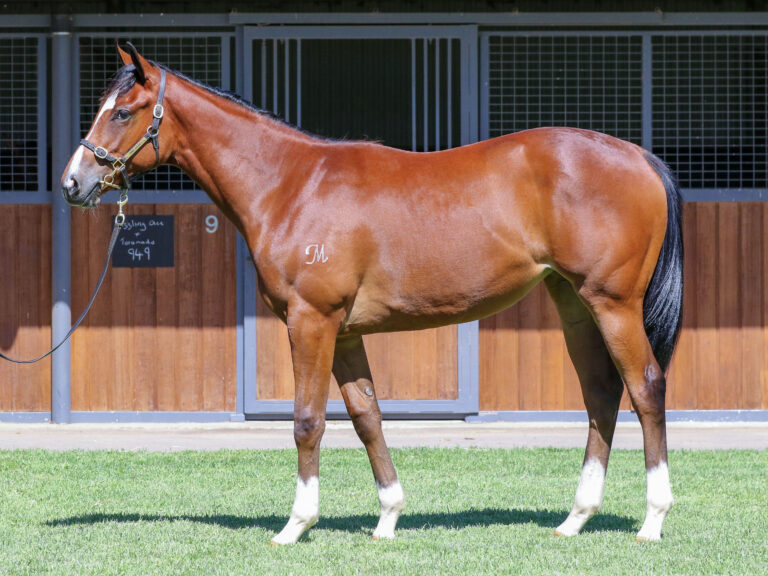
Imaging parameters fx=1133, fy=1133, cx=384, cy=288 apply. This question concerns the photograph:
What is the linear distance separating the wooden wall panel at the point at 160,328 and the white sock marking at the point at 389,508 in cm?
452

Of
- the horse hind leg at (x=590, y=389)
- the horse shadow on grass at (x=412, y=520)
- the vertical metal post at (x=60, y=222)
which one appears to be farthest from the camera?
the vertical metal post at (x=60, y=222)

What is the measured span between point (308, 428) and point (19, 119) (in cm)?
576

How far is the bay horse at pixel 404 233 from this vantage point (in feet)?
16.7

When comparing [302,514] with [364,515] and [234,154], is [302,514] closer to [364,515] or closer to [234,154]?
[364,515]

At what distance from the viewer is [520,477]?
7004 millimetres

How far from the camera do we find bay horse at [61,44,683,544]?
508 centimetres

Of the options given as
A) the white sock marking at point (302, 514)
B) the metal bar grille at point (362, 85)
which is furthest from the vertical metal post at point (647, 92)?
the white sock marking at point (302, 514)

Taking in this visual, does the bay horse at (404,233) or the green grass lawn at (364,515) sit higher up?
the bay horse at (404,233)

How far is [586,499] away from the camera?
5.33 meters

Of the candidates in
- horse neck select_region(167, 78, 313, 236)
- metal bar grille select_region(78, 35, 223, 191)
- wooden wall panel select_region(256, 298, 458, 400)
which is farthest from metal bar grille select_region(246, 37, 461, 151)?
horse neck select_region(167, 78, 313, 236)

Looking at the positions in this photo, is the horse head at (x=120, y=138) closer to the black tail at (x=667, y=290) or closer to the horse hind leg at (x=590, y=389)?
the horse hind leg at (x=590, y=389)

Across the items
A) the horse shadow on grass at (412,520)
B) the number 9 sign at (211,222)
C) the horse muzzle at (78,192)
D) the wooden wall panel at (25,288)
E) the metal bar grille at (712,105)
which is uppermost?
the metal bar grille at (712,105)

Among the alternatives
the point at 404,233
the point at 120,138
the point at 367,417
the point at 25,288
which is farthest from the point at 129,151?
the point at 25,288

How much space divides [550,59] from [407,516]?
16.7ft
